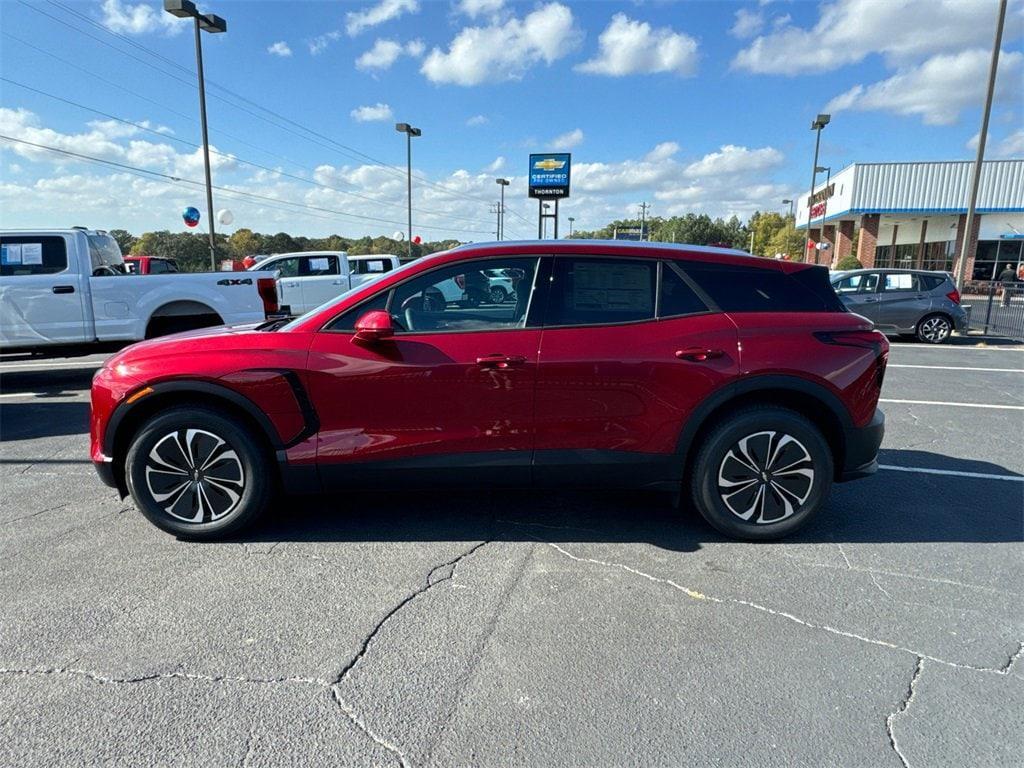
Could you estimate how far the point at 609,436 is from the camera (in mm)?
3533

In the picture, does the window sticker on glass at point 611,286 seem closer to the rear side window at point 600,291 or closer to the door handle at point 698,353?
the rear side window at point 600,291

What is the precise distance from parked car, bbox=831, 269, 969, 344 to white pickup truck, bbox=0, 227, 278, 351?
12.2 meters

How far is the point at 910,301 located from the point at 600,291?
→ 12.6m

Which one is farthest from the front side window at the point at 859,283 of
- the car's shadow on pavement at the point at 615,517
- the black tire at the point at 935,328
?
the car's shadow on pavement at the point at 615,517

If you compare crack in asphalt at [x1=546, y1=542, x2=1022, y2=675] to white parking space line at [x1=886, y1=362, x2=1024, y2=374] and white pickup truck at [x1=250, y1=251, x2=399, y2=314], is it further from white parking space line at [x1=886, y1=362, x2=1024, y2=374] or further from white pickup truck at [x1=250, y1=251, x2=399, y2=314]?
white pickup truck at [x1=250, y1=251, x2=399, y2=314]

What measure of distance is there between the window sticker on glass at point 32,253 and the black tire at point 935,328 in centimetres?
1585

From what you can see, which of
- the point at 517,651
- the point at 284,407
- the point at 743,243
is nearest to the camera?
the point at 517,651

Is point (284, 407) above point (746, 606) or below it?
above

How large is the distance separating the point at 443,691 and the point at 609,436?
168 cm

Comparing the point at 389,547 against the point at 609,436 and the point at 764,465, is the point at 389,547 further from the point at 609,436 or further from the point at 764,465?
the point at 764,465

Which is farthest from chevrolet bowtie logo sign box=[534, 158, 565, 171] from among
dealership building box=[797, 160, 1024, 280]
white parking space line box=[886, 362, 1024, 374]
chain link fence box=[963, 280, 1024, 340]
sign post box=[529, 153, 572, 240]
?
white parking space line box=[886, 362, 1024, 374]

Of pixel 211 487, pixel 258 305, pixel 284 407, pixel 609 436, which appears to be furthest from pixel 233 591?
pixel 258 305

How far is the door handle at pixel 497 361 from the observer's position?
3398mm

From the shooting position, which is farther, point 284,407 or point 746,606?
point 284,407
